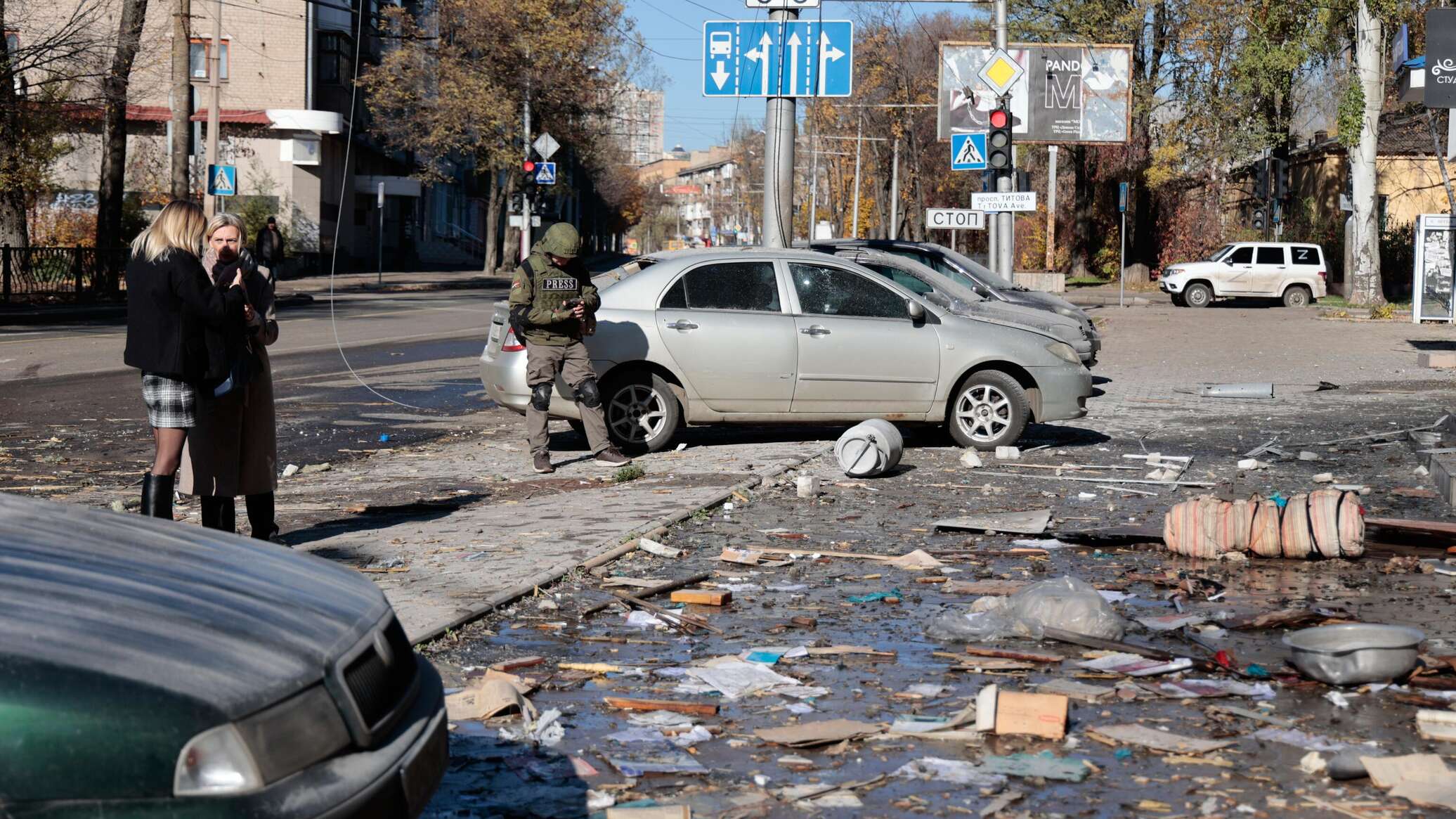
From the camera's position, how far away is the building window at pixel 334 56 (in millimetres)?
53438

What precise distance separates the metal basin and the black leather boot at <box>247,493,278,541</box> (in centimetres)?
483

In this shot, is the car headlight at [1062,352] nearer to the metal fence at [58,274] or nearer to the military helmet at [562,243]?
the military helmet at [562,243]

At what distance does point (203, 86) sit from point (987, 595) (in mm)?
51306

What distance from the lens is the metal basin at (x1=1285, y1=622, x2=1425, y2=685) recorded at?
5.23m

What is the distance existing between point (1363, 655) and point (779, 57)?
13.7 meters

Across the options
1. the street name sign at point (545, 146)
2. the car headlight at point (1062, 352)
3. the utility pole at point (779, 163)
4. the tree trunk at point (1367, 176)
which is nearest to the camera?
the car headlight at point (1062, 352)

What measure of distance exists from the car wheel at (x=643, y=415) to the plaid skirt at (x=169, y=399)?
4.78 m

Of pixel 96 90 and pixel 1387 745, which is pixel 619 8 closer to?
pixel 96 90

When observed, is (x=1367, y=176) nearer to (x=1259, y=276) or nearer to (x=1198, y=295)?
(x=1259, y=276)

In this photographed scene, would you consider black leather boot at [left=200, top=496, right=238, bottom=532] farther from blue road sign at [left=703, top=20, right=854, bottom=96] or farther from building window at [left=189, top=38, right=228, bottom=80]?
building window at [left=189, top=38, right=228, bottom=80]

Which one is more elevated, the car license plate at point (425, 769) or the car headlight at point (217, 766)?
the car headlight at point (217, 766)

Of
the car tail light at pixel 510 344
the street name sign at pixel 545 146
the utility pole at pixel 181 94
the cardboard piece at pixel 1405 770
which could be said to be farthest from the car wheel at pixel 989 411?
the utility pole at pixel 181 94

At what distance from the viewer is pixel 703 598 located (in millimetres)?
6707

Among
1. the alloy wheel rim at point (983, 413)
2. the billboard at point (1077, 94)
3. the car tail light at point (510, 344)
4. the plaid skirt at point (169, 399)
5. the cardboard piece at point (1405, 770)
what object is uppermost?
the billboard at point (1077, 94)
